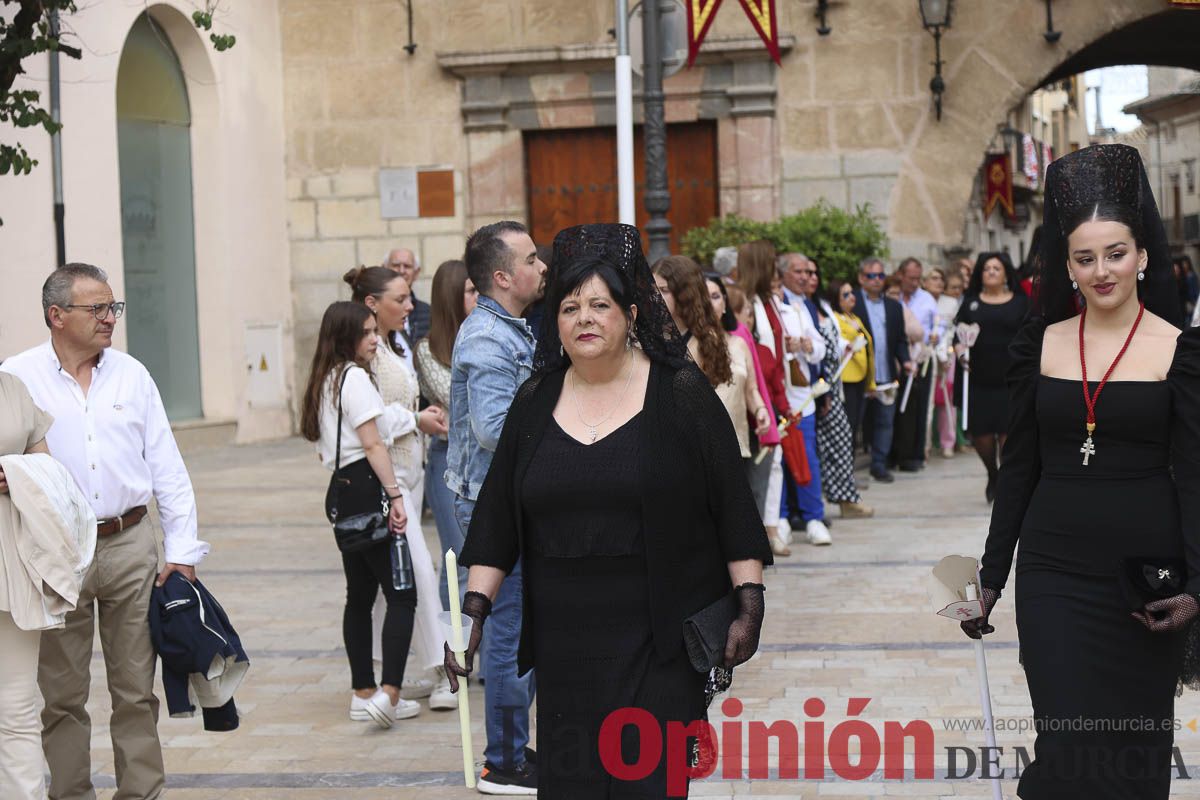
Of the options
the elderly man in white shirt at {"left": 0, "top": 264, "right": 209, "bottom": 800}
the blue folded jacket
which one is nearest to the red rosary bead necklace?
the blue folded jacket

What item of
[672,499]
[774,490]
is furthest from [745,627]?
[774,490]

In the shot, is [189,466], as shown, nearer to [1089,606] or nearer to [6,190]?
[6,190]

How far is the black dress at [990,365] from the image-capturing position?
11773mm

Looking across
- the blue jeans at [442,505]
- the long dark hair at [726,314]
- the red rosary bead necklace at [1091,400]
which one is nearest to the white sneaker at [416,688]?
the blue jeans at [442,505]

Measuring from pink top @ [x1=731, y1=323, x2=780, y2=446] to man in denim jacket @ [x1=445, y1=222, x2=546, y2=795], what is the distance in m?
3.74

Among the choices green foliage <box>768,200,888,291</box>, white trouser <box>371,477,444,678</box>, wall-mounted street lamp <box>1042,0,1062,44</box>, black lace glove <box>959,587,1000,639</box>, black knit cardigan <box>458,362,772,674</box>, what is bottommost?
white trouser <box>371,477,444,678</box>

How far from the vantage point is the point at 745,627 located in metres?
3.99

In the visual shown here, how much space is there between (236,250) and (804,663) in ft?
39.7

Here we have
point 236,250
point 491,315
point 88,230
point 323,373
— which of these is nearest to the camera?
point 491,315

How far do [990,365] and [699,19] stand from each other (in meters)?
3.84

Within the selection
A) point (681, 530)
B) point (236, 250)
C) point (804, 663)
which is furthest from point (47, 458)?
point (236, 250)

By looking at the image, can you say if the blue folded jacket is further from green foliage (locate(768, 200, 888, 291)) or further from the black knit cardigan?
green foliage (locate(768, 200, 888, 291))

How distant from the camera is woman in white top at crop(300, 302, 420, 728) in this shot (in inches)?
262

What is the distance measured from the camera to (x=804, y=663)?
24.3ft
